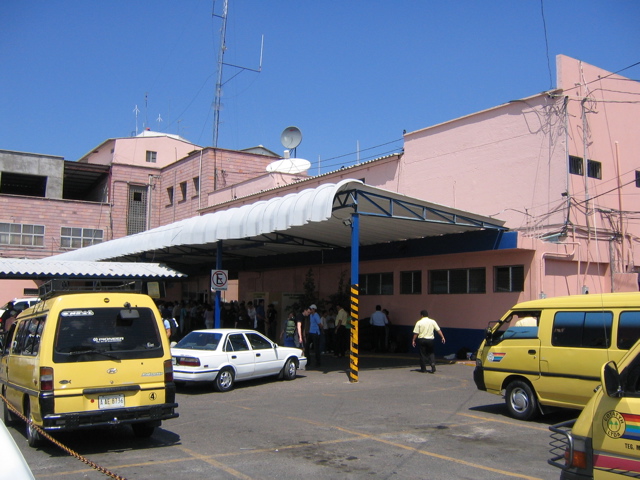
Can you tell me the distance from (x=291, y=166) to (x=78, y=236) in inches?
777

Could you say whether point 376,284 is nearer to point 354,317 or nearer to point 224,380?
point 354,317

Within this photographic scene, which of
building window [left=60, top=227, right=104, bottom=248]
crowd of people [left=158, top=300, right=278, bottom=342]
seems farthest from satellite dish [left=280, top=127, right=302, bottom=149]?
building window [left=60, top=227, right=104, bottom=248]

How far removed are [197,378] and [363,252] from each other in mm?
12106

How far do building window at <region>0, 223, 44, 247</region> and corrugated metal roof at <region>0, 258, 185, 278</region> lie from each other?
18.9m

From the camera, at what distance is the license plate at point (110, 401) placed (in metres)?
8.29

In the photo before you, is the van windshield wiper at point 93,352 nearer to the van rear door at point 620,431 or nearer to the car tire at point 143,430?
the car tire at point 143,430

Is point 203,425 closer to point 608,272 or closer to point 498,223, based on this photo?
point 498,223

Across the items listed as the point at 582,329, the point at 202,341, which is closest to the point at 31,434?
the point at 202,341

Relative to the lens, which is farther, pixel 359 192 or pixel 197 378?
pixel 359 192

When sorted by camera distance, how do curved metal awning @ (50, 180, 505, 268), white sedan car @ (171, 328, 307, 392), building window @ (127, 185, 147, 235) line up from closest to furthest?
1. white sedan car @ (171, 328, 307, 392)
2. curved metal awning @ (50, 180, 505, 268)
3. building window @ (127, 185, 147, 235)

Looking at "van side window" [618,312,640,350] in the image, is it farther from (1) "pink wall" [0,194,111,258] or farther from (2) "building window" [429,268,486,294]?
(1) "pink wall" [0,194,111,258]

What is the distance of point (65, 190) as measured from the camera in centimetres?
5609

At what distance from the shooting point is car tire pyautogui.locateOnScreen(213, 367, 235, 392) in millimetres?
14195

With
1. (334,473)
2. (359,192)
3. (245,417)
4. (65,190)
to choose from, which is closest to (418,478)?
(334,473)
